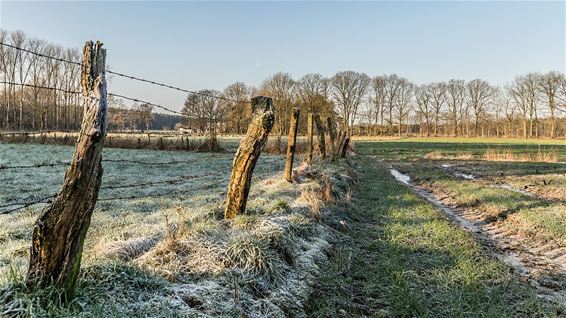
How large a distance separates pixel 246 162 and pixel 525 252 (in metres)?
4.83

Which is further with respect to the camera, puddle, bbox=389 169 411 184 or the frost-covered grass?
puddle, bbox=389 169 411 184

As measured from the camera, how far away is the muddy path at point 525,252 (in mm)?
4750

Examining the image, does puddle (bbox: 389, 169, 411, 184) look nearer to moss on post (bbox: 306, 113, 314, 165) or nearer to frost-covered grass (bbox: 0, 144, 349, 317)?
moss on post (bbox: 306, 113, 314, 165)

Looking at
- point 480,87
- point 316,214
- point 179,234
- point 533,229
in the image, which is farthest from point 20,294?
point 480,87

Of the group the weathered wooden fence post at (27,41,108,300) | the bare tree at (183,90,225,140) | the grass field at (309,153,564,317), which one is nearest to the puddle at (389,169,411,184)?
the bare tree at (183,90,225,140)

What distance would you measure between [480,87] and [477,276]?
77999 mm

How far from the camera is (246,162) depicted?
5.77 m

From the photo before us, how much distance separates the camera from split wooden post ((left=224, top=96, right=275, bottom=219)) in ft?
18.8

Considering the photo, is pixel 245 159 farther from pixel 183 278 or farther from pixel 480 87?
pixel 480 87

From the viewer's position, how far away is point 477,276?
15.2 ft

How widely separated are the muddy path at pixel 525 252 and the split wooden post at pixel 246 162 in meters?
4.04

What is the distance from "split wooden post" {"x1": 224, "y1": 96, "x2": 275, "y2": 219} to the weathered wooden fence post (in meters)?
2.94

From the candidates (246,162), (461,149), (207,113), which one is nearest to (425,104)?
(461,149)

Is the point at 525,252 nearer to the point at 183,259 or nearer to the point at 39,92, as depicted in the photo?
the point at 183,259
